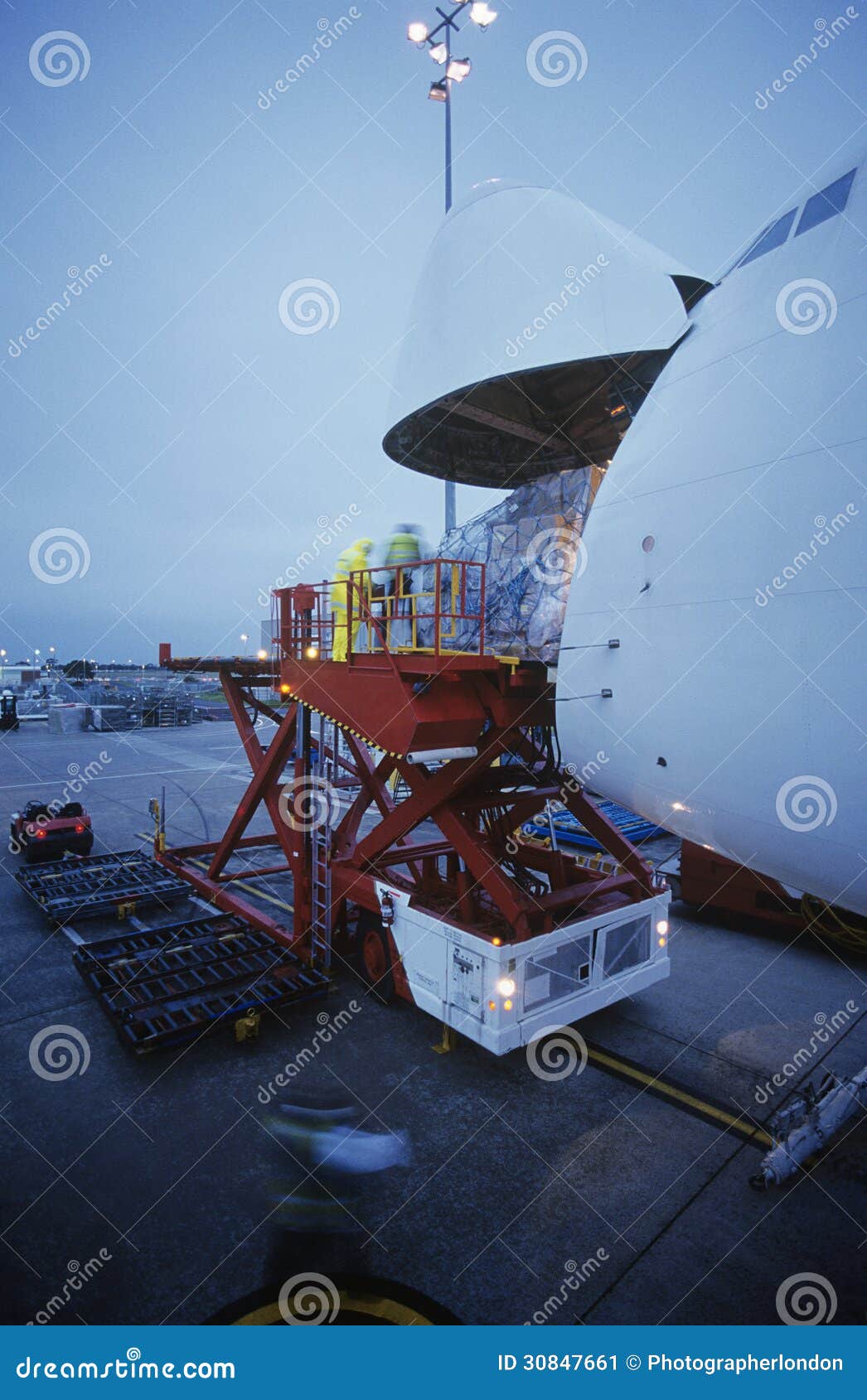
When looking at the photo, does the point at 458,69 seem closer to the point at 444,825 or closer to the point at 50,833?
the point at 444,825

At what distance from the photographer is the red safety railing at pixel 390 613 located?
244 inches

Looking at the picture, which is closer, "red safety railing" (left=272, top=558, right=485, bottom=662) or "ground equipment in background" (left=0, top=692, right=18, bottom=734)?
"red safety railing" (left=272, top=558, right=485, bottom=662)

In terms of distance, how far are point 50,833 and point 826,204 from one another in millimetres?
13805

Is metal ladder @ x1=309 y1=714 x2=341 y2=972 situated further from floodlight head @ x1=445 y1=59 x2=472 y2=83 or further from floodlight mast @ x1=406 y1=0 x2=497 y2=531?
floodlight head @ x1=445 y1=59 x2=472 y2=83

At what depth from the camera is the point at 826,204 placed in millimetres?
3742

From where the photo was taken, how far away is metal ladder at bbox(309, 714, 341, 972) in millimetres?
7891

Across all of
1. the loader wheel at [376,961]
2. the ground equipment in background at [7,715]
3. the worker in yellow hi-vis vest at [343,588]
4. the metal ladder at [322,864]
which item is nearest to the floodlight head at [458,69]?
the worker in yellow hi-vis vest at [343,588]

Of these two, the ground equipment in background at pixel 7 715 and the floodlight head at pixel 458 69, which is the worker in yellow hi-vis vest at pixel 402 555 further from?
the ground equipment in background at pixel 7 715

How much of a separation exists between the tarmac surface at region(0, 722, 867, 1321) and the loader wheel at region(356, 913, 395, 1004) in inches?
9.1

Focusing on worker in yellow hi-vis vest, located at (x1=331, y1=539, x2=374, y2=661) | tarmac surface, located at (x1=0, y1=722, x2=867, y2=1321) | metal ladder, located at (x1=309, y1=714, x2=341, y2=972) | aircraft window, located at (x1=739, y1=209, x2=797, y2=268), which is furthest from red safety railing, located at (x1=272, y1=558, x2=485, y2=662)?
tarmac surface, located at (x1=0, y1=722, x2=867, y2=1321)

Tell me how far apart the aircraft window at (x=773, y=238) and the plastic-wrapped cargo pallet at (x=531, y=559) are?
232 centimetres

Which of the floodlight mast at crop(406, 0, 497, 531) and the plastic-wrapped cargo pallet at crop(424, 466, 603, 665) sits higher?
the floodlight mast at crop(406, 0, 497, 531)

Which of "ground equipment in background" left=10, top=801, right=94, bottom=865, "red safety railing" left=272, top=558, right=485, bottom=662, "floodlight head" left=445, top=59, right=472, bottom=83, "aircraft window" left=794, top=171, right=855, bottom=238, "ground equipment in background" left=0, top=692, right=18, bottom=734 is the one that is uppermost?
"floodlight head" left=445, top=59, right=472, bottom=83
